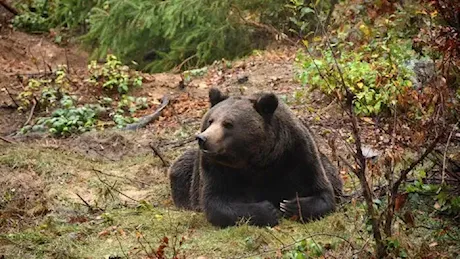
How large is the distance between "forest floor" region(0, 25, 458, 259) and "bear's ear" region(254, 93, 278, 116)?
0.67 metres

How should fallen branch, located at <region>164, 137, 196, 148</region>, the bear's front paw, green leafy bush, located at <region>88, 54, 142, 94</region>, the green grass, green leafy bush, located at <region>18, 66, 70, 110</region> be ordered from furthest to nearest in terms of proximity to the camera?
green leafy bush, located at <region>88, 54, 142, 94</region> → green leafy bush, located at <region>18, 66, 70, 110</region> → fallen branch, located at <region>164, 137, 196, 148</region> → the bear's front paw → the green grass

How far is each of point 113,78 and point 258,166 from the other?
283 inches

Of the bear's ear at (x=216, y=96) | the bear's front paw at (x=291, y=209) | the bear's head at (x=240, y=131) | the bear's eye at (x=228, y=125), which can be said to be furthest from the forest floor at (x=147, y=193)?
the bear's ear at (x=216, y=96)

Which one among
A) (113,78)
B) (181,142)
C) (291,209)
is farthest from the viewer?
(113,78)

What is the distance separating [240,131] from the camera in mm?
6781

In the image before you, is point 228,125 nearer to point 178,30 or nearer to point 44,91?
point 44,91

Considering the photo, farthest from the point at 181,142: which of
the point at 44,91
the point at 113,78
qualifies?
the point at 44,91

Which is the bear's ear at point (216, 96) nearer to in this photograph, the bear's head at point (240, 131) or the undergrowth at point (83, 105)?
the bear's head at point (240, 131)

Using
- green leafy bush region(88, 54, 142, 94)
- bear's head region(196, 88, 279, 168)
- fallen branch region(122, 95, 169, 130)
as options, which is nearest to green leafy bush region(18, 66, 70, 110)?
green leafy bush region(88, 54, 142, 94)

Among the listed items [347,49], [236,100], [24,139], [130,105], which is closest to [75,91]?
[130,105]

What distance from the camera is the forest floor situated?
6012 mm

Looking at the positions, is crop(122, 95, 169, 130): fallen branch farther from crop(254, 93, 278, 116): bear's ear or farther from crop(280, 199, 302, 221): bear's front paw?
crop(280, 199, 302, 221): bear's front paw

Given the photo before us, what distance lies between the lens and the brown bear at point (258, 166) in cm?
676

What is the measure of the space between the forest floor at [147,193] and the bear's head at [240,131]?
0.62m
